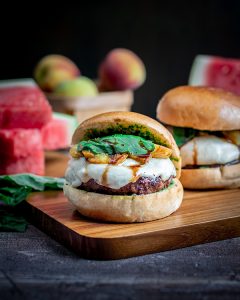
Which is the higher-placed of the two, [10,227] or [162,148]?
[162,148]

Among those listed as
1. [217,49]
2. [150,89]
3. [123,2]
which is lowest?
[150,89]

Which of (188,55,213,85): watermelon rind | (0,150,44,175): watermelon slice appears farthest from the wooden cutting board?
(188,55,213,85): watermelon rind

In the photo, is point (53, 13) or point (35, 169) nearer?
point (35, 169)

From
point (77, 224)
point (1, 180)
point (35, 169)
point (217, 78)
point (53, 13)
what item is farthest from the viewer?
point (53, 13)

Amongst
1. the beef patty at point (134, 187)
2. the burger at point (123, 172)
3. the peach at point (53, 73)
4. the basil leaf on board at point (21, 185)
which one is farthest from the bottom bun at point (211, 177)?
the peach at point (53, 73)

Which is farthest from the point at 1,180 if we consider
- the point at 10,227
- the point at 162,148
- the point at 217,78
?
the point at 217,78

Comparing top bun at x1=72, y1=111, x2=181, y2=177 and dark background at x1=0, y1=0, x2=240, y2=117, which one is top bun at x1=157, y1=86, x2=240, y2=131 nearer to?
top bun at x1=72, y1=111, x2=181, y2=177

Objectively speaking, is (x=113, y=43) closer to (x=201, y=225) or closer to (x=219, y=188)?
(x=219, y=188)
